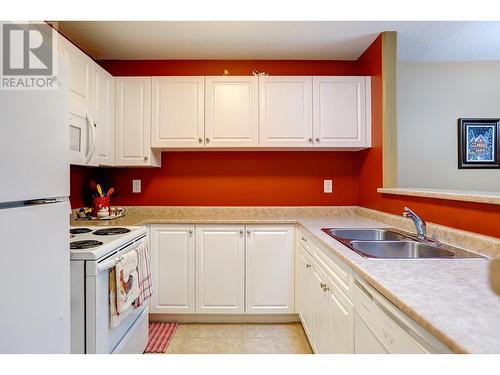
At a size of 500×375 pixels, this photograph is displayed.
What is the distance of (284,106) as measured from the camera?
273 centimetres

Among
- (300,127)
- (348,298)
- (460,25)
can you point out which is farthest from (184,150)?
(460,25)

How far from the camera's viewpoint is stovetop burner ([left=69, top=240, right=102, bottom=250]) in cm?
149

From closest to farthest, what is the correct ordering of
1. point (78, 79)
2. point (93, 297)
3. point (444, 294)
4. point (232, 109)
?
point (444, 294)
point (93, 297)
point (78, 79)
point (232, 109)

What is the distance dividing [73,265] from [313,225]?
5.17ft

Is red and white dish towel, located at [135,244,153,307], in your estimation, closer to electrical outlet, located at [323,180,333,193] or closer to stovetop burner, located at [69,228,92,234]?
stovetop burner, located at [69,228,92,234]

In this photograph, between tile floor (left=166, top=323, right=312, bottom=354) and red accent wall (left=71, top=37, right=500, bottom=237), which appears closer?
tile floor (left=166, top=323, right=312, bottom=354)

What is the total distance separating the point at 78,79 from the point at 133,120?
2.07ft

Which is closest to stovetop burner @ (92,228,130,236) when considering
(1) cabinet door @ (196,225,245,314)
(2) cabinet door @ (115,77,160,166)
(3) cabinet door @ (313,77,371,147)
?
(1) cabinet door @ (196,225,245,314)

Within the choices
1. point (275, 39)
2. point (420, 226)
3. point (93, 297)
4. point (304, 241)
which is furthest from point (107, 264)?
point (275, 39)

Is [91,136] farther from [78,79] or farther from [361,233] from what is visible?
[361,233]

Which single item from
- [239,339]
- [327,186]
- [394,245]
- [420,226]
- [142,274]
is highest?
[327,186]

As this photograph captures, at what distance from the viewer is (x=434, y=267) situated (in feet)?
3.79

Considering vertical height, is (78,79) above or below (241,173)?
above

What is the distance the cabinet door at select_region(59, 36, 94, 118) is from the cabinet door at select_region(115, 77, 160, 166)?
1.35ft
